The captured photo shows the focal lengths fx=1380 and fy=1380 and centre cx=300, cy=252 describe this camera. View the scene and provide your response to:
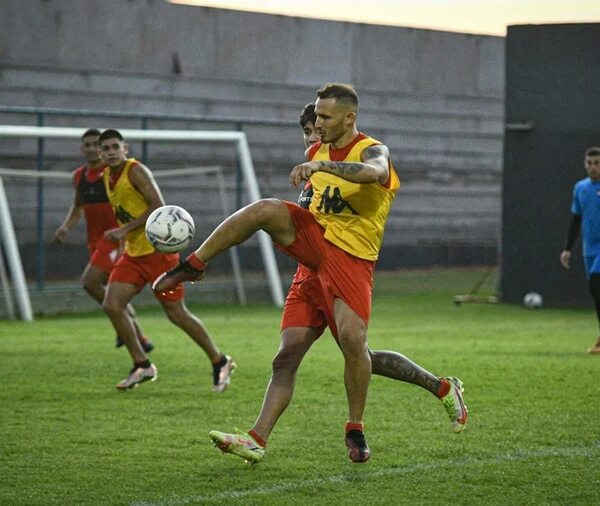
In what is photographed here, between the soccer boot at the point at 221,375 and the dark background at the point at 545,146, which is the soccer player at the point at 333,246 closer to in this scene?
the soccer boot at the point at 221,375

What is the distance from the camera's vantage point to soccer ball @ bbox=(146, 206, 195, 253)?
825 centimetres

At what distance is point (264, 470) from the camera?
727 centimetres

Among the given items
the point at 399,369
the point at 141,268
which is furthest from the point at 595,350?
the point at 399,369

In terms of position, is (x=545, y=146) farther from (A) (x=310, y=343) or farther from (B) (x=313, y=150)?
(A) (x=310, y=343)

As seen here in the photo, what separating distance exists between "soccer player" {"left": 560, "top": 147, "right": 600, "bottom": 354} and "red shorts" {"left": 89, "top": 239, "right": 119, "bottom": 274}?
15.1 feet

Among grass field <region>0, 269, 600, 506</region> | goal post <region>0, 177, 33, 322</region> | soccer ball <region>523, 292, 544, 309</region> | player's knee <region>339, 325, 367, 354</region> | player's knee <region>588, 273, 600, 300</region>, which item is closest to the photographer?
grass field <region>0, 269, 600, 506</region>

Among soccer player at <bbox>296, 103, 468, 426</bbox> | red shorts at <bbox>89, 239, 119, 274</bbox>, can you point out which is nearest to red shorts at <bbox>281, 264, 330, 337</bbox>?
soccer player at <bbox>296, 103, 468, 426</bbox>

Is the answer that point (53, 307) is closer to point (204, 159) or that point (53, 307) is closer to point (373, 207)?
point (204, 159)

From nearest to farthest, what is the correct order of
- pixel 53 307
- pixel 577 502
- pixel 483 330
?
pixel 577 502 → pixel 483 330 → pixel 53 307

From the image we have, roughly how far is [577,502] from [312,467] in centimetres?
153

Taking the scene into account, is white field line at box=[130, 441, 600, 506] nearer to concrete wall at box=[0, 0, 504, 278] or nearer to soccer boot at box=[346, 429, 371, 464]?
soccer boot at box=[346, 429, 371, 464]

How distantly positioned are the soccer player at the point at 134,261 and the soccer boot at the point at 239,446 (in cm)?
349

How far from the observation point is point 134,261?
36.6ft

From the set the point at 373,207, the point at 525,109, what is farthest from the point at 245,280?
the point at 373,207
